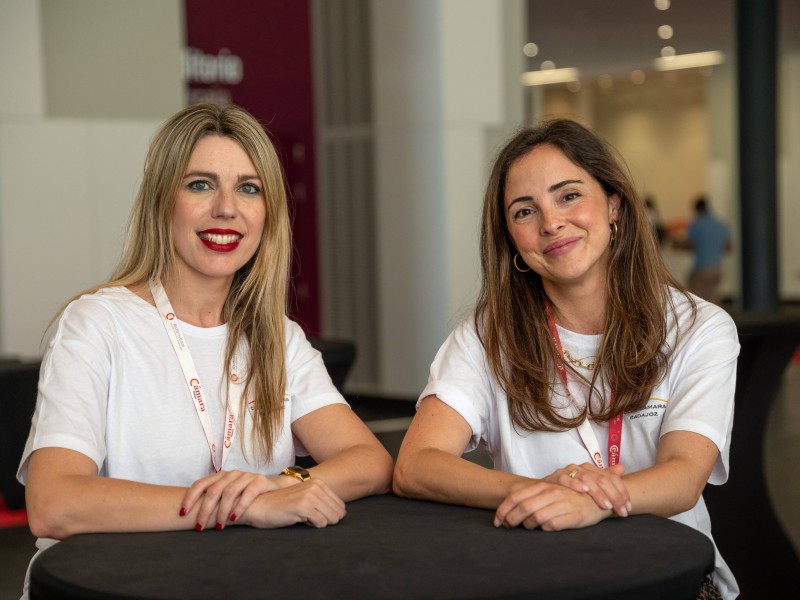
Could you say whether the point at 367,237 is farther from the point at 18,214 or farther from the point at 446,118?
the point at 18,214

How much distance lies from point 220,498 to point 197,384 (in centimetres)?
37

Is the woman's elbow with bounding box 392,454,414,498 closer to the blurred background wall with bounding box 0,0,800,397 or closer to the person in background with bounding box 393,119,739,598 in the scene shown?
the person in background with bounding box 393,119,739,598

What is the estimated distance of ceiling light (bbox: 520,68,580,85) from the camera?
2170 centimetres

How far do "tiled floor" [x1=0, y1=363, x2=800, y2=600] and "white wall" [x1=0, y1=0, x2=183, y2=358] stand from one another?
1.71 meters

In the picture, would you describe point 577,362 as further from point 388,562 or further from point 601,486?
point 388,562

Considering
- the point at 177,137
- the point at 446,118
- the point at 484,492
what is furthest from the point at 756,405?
the point at 446,118

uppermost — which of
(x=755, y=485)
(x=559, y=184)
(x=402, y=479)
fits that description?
(x=559, y=184)

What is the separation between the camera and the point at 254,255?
2.53m

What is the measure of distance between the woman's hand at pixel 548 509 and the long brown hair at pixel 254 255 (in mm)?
618

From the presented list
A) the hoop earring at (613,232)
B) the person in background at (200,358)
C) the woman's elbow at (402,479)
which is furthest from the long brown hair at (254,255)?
the hoop earring at (613,232)

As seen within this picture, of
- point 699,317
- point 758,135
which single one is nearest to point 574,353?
point 699,317

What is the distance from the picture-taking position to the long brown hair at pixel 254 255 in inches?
94.1

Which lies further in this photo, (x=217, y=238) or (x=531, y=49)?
(x=531, y=49)

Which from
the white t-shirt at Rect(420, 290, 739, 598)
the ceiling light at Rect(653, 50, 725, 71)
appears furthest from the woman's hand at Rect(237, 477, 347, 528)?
the ceiling light at Rect(653, 50, 725, 71)
